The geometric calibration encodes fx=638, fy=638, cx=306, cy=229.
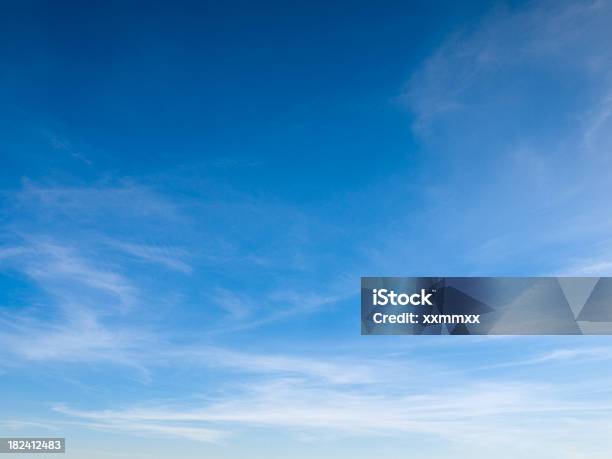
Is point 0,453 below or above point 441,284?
below

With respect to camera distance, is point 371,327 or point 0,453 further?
point 371,327

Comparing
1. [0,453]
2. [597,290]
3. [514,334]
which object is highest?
[597,290]

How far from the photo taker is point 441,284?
34.8 m

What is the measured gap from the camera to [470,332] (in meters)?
34.7

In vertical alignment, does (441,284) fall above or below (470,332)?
above

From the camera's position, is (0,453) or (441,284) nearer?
(0,453)

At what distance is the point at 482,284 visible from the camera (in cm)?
3466

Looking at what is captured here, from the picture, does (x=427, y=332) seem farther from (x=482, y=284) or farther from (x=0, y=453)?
(x=0, y=453)

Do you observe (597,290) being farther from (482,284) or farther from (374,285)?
(374,285)

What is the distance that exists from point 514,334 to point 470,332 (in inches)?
91.2

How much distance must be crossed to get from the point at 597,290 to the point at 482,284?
6.19 m

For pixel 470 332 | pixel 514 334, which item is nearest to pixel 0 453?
pixel 470 332

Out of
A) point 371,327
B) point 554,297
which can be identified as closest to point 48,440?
point 371,327

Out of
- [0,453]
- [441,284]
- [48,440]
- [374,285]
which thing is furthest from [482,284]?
[0,453]
